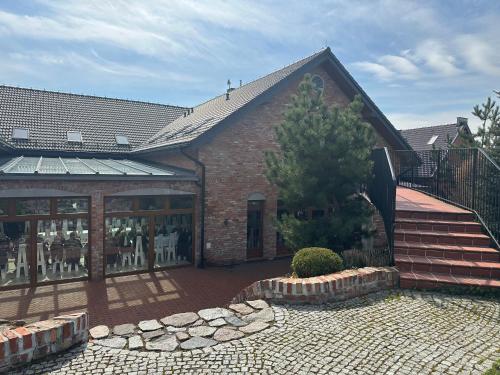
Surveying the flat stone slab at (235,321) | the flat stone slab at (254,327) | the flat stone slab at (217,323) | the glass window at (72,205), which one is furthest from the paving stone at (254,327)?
the glass window at (72,205)

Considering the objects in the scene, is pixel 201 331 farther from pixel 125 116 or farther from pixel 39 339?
pixel 125 116

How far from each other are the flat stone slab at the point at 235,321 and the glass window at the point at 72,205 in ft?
23.5

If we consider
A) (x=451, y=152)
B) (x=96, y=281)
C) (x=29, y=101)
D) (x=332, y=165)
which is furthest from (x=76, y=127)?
(x=451, y=152)

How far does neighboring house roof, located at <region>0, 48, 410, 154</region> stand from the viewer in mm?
14281

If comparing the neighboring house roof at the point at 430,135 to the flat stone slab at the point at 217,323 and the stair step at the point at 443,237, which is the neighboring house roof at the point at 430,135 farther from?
the flat stone slab at the point at 217,323

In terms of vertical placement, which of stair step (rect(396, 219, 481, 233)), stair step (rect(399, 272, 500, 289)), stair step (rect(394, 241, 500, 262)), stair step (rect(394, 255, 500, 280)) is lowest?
stair step (rect(399, 272, 500, 289))

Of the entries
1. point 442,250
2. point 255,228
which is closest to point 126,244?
point 255,228

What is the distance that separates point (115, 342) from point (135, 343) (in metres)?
A: 0.30

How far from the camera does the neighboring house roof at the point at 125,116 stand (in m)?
14.3

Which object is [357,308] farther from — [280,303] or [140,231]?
[140,231]

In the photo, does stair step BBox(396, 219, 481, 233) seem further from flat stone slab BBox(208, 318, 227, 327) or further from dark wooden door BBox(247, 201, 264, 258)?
dark wooden door BBox(247, 201, 264, 258)

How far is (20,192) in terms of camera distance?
10078 mm

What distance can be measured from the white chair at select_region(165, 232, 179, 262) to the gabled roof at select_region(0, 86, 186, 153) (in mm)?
6949

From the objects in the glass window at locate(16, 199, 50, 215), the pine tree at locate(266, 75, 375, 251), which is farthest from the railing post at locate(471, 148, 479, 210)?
the glass window at locate(16, 199, 50, 215)
